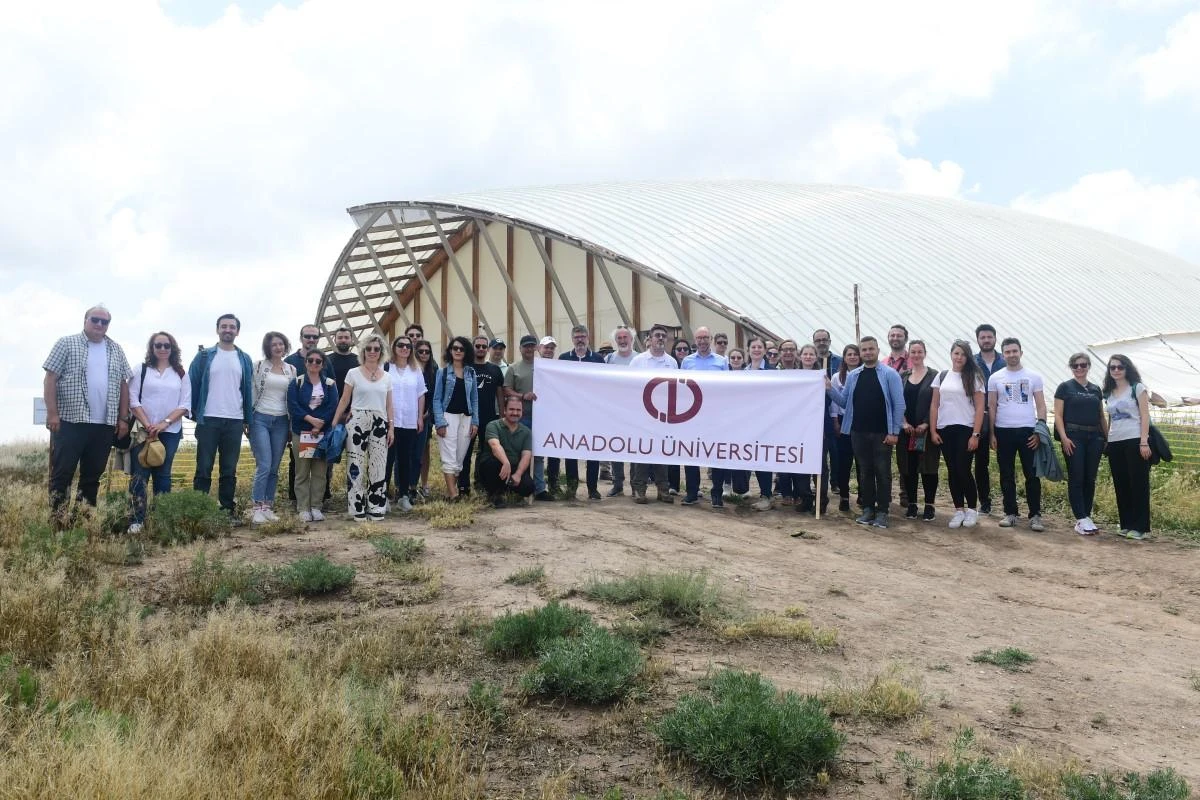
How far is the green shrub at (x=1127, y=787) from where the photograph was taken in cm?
353

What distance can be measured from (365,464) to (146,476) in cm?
191

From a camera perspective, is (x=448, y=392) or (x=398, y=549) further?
(x=448, y=392)

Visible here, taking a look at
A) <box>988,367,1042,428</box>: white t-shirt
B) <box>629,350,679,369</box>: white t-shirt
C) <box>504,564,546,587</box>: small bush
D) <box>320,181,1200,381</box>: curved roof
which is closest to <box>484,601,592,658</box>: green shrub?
<box>504,564,546,587</box>: small bush

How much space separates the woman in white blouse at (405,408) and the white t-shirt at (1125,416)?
7.31m

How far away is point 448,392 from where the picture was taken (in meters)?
9.51

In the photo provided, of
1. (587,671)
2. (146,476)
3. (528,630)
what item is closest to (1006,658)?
(587,671)

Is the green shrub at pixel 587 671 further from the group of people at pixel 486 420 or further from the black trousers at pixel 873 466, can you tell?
the black trousers at pixel 873 466

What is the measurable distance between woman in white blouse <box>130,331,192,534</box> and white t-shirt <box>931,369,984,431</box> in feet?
24.7

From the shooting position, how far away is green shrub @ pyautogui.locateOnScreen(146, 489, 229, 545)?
753cm

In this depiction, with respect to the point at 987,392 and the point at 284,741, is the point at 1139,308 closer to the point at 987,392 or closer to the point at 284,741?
the point at 987,392

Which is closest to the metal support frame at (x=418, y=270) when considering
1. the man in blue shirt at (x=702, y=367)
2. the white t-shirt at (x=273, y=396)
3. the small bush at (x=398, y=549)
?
the man in blue shirt at (x=702, y=367)

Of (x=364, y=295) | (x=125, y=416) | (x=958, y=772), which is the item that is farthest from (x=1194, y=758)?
(x=364, y=295)

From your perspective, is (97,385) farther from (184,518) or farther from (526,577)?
(526,577)

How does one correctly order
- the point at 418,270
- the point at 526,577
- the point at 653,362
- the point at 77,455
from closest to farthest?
the point at 526,577 → the point at 77,455 → the point at 653,362 → the point at 418,270
